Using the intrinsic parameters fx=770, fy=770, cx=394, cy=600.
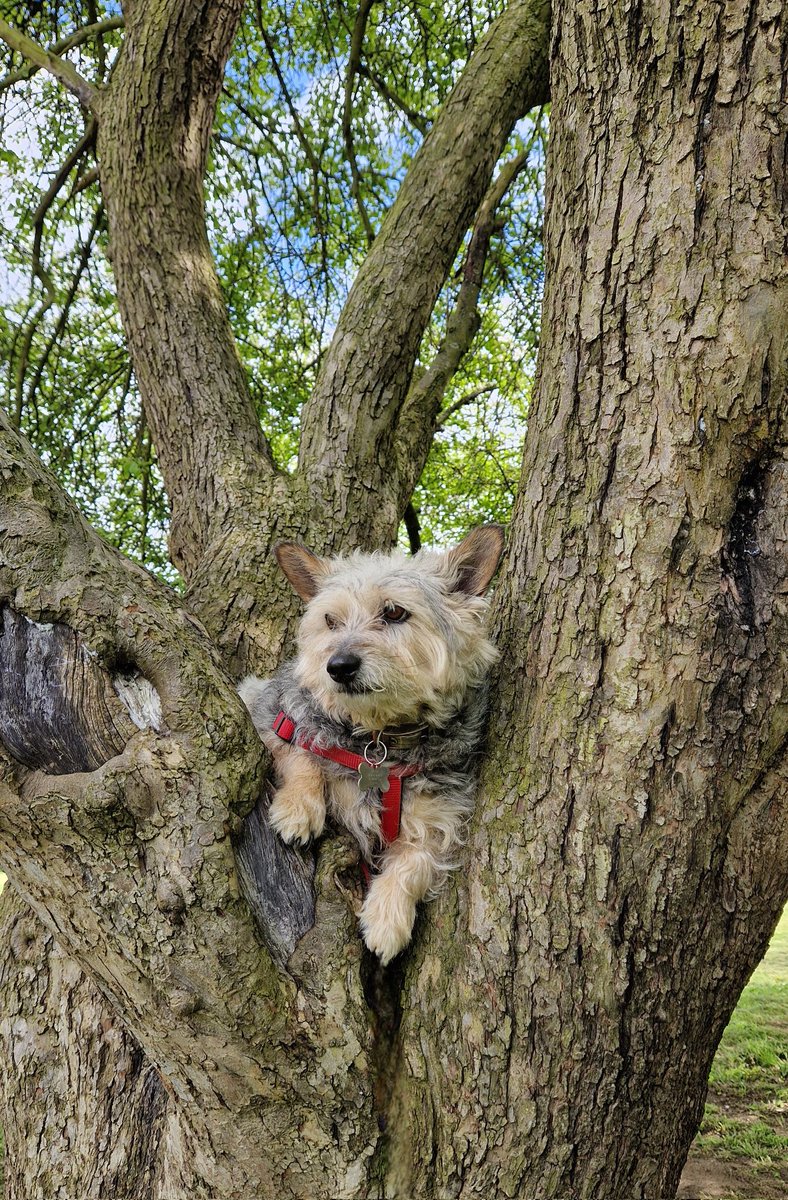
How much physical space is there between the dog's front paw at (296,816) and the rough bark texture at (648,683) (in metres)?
0.67

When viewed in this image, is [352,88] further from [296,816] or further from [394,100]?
[296,816]

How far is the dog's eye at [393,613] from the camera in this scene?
337 cm

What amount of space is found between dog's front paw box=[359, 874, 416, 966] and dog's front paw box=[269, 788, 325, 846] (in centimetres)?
31

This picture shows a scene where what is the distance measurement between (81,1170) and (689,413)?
3284 millimetres

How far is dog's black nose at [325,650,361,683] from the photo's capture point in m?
3.02

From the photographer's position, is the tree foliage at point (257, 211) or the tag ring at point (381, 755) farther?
the tree foliage at point (257, 211)

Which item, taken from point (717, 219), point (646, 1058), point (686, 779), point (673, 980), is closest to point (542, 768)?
point (686, 779)

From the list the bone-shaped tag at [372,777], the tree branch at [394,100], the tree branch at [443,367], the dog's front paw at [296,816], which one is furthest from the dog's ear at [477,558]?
the tree branch at [394,100]

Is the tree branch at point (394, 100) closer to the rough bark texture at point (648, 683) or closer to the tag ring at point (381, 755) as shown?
the rough bark texture at point (648, 683)

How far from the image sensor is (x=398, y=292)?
16.1 feet

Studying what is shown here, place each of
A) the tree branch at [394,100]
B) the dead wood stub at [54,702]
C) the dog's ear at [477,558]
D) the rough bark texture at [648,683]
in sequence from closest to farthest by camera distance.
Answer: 1. the rough bark texture at [648,683]
2. the dead wood stub at [54,702]
3. the dog's ear at [477,558]
4. the tree branch at [394,100]

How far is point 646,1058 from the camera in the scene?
2.22m

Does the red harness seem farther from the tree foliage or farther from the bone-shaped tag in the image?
the tree foliage

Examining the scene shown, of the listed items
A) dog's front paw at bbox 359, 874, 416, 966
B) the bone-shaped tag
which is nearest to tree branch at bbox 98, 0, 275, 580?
the bone-shaped tag
